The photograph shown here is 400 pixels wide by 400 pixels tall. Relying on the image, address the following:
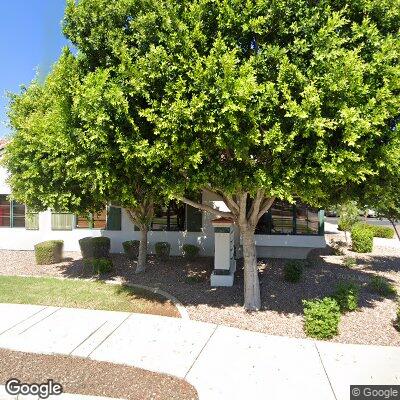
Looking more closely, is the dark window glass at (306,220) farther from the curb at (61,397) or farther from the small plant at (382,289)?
the curb at (61,397)

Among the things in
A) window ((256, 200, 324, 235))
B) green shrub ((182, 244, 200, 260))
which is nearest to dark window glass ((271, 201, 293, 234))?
window ((256, 200, 324, 235))

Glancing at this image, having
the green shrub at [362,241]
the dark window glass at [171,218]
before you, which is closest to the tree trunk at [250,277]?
the dark window glass at [171,218]

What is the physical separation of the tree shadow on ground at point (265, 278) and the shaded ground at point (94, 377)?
3648mm

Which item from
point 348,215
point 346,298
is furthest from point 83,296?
point 348,215

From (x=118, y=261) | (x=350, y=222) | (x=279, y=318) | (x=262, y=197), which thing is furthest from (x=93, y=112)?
(x=350, y=222)

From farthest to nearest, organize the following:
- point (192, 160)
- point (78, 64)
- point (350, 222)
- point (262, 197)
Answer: point (350, 222), point (262, 197), point (78, 64), point (192, 160)

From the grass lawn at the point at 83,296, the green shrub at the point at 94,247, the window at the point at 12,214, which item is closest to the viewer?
the grass lawn at the point at 83,296

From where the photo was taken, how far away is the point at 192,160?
690 centimetres

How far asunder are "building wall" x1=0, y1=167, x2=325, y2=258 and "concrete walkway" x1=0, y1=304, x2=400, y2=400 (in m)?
7.13

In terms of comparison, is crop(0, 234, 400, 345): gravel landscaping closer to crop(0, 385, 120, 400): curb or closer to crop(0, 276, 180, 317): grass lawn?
crop(0, 276, 180, 317): grass lawn

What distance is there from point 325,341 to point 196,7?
7.13 meters

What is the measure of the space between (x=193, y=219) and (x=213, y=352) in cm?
923

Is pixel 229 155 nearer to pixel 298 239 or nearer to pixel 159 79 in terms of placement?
pixel 159 79

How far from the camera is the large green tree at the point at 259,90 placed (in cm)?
646
